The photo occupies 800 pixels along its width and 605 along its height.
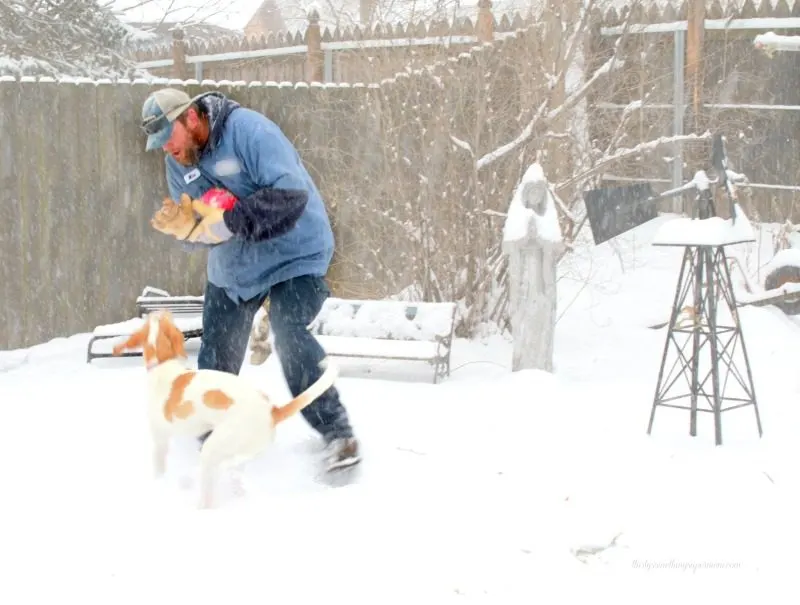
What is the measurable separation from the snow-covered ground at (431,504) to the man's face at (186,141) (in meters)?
1.25

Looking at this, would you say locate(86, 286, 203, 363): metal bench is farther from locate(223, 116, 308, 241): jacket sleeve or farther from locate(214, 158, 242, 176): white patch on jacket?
locate(223, 116, 308, 241): jacket sleeve

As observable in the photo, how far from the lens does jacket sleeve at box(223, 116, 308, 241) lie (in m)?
3.35

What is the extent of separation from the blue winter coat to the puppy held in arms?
37cm

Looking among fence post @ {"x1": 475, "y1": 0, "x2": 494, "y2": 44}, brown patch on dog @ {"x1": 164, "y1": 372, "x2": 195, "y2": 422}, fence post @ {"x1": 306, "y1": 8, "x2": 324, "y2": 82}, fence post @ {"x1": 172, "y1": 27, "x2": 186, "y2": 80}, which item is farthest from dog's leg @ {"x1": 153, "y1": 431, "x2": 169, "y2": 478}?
fence post @ {"x1": 172, "y1": 27, "x2": 186, "y2": 80}

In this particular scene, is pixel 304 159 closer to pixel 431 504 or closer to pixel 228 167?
pixel 228 167

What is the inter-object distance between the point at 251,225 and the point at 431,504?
1216 mm

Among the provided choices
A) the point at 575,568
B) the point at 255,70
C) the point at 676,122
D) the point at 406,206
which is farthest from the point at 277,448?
the point at 255,70

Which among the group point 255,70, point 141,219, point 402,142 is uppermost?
point 255,70

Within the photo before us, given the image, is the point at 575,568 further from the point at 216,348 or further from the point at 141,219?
the point at 141,219

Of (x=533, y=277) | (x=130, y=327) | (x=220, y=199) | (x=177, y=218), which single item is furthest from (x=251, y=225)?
(x=130, y=327)

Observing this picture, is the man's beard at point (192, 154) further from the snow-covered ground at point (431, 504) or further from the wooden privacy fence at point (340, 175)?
the wooden privacy fence at point (340, 175)

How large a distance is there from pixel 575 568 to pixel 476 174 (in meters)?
3.52

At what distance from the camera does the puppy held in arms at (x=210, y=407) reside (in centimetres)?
329

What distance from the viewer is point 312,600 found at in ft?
9.04
